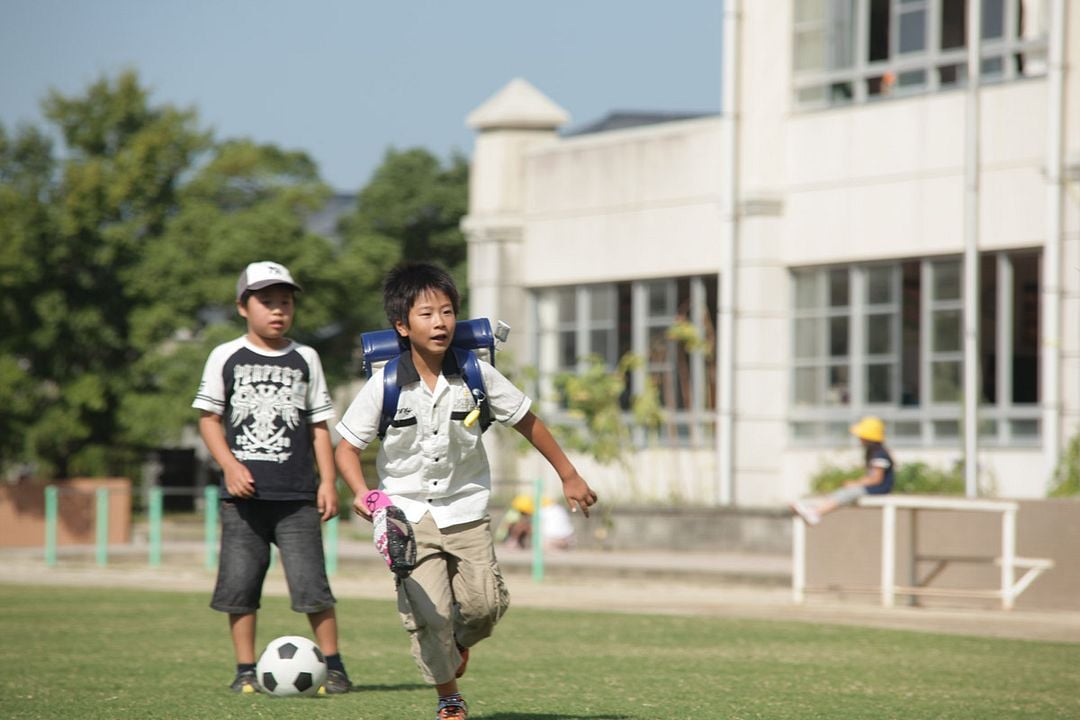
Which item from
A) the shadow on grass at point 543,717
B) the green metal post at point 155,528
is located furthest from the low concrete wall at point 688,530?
the shadow on grass at point 543,717

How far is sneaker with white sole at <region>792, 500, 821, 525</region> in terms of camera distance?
17688 millimetres

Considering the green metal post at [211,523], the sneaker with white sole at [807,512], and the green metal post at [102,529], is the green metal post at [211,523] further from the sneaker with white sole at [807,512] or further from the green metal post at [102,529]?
the sneaker with white sole at [807,512]

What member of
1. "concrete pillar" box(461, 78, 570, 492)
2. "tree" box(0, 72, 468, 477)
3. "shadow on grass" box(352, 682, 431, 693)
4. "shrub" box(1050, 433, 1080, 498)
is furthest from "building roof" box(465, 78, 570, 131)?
"shadow on grass" box(352, 682, 431, 693)

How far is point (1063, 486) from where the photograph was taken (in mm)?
19062

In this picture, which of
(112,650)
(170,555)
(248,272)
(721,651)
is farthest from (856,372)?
(248,272)

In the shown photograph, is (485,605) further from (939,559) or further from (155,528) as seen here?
(155,528)

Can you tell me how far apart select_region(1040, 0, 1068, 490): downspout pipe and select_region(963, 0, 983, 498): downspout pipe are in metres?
0.90

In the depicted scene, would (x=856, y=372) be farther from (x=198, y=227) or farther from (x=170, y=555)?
(x=198, y=227)

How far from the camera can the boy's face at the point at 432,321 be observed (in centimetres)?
756

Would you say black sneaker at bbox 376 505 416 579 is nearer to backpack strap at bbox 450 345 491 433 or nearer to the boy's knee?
the boy's knee

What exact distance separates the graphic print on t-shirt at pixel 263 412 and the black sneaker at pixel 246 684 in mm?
1047

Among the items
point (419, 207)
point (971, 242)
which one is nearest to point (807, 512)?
point (971, 242)

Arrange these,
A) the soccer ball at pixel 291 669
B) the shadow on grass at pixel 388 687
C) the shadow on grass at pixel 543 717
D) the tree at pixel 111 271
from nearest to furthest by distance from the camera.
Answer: the shadow on grass at pixel 543 717 → the soccer ball at pixel 291 669 → the shadow on grass at pixel 388 687 → the tree at pixel 111 271

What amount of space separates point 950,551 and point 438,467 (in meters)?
11.1
